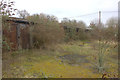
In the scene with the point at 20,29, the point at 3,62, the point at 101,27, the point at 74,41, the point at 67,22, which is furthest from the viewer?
the point at 74,41

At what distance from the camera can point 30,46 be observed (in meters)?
8.09

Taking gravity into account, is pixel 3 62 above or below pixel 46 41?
below

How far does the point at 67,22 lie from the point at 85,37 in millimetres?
3172

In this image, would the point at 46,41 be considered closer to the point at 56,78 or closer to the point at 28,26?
the point at 28,26

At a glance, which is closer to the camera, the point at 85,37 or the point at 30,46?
the point at 30,46

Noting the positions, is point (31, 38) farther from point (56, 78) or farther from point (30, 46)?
point (56, 78)

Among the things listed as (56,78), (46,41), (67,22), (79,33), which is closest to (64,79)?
(56,78)

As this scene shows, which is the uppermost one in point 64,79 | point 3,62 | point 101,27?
point 101,27

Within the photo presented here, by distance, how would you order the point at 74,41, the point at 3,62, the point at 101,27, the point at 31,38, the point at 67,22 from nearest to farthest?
1. the point at 3,62
2. the point at 101,27
3. the point at 31,38
4. the point at 67,22
5. the point at 74,41

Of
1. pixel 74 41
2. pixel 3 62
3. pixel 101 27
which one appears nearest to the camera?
pixel 3 62

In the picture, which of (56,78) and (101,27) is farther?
(101,27)

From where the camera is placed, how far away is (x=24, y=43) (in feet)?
25.3

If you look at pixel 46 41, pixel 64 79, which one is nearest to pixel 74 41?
pixel 46 41

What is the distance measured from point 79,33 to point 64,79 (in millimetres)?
10192
